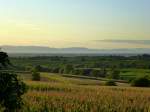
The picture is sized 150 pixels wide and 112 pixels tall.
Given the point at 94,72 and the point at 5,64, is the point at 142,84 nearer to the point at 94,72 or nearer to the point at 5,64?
the point at 94,72

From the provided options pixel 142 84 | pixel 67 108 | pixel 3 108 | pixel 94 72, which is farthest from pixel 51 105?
pixel 94 72

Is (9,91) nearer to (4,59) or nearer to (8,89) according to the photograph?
(8,89)

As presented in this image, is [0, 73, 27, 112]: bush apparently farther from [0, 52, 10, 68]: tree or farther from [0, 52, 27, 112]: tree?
[0, 52, 10, 68]: tree

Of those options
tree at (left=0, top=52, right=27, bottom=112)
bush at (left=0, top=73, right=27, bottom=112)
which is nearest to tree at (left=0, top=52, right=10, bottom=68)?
tree at (left=0, top=52, right=27, bottom=112)

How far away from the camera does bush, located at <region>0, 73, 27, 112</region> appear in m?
9.44

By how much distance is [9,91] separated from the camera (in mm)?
9500

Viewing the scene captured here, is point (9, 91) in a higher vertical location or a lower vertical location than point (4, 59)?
lower

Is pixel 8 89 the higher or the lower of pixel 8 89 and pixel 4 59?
the lower

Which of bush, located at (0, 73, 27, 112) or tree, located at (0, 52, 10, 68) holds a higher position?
tree, located at (0, 52, 10, 68)

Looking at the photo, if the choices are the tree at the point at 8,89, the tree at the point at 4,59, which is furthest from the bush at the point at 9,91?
the tree at the point at 4,59

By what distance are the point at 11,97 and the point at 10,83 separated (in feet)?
1.02

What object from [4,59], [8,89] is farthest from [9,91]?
[4,59]

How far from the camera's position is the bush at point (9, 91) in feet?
31.0

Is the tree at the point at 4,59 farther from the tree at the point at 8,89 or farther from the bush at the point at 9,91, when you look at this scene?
the bush at the point at 9,91
